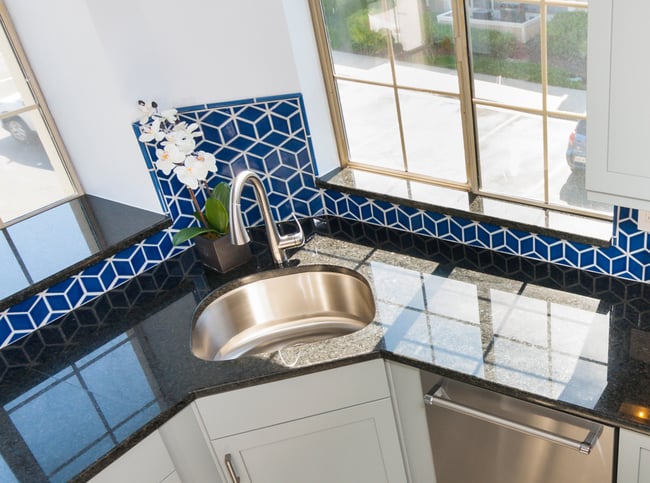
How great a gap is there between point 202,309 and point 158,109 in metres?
0.72

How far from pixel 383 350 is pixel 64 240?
1192mm

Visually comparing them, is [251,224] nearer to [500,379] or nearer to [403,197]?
[403,197]

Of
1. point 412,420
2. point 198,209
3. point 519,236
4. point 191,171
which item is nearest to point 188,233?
point 198,209

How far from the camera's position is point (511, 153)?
85.6 inches

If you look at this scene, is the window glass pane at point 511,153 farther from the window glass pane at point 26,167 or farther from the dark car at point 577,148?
the window glass pane at point 26,167

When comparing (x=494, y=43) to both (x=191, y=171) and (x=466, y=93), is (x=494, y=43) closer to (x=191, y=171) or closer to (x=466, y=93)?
(x=466, y=93)

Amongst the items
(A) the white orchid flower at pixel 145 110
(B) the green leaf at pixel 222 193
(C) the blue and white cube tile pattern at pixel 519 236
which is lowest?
(C) the blue and white cube tile pattern at pixel 519 236

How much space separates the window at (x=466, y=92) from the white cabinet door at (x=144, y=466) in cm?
119

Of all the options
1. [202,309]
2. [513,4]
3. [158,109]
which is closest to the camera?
[513,4]

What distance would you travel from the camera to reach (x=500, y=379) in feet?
5.77

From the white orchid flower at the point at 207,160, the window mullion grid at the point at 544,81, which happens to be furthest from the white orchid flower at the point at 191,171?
the window mullion grid at the point at 544,81

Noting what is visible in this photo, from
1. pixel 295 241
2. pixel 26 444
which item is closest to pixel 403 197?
pixel 295 241

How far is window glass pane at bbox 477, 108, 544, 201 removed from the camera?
6.85 feet

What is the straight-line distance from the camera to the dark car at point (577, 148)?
1.98m
